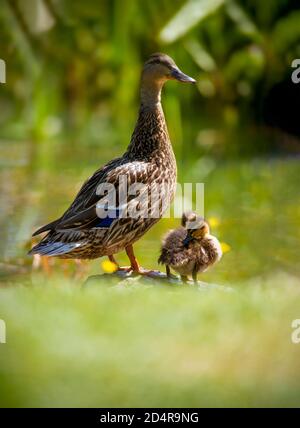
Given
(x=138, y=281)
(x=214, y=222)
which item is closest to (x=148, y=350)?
(x=138, y=281)

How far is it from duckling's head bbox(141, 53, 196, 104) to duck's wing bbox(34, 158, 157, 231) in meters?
0.31

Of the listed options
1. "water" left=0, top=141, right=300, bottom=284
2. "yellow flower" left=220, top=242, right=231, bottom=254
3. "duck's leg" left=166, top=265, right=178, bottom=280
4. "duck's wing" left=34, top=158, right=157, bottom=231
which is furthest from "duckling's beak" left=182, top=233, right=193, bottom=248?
"yellow flower" left=220, top=242, right=231, bottom=254

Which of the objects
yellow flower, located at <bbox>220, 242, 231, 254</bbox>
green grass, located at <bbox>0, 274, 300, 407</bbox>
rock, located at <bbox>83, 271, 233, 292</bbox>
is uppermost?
yellow flower, located at <bbox>220, 242, 231, 254</bbox>

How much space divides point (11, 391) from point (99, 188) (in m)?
0.93

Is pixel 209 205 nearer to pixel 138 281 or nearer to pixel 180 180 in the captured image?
pixel 180 180

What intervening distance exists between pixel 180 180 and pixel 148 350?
279 cm

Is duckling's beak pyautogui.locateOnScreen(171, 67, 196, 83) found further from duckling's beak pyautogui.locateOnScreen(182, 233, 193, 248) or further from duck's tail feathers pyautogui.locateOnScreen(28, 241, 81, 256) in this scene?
duck's tail feathers pyautogui.locateOnScreen(28, 241, 81, 256)

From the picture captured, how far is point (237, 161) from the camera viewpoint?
6.88 meters

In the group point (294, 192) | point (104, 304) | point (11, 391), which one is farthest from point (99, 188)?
point (294, 192)

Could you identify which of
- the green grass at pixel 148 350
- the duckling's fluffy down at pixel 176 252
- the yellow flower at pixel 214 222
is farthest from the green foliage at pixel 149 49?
the green grass at pixel 148 350

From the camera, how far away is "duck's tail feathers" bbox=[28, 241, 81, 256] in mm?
3857

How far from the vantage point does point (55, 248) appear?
3.89 m

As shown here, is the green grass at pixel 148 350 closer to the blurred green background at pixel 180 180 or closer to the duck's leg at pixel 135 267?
the blurred green background at pixel 180 180

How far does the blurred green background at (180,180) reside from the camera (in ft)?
11.0
